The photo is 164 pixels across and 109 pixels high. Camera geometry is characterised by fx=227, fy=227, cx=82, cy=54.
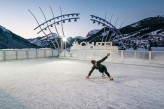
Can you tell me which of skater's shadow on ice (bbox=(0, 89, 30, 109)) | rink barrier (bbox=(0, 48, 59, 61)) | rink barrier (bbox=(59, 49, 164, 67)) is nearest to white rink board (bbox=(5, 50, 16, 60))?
rink barrier (bbox=(0, 48, 59, 61))

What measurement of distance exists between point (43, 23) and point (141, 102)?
46.9 metres

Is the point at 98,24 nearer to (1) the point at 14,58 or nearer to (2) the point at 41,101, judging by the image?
(1) the point at 14,58

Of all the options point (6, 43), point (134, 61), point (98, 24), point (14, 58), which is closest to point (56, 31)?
point (98, 24)

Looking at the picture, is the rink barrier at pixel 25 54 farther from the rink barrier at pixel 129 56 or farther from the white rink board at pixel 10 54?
the rink barrier at pixel 129 56

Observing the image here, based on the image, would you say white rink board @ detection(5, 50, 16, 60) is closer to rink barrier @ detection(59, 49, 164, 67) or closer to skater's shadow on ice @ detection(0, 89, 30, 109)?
rink barrier @ detection(59, 49, 164, 67)

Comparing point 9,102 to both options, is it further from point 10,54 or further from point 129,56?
point 10,54

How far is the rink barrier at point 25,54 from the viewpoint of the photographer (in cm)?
2653

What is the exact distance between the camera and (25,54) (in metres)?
28.9

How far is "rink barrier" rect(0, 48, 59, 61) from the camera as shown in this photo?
26.5 m

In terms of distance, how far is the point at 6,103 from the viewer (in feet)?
24.4

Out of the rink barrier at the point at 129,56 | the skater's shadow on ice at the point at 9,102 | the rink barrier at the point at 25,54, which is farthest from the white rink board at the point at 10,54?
the skater's shadow on ice at the point at 9,102

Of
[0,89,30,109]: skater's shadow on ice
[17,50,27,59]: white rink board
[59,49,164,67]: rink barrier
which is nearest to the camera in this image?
[0,89,30,109]: skater's shadow on ice

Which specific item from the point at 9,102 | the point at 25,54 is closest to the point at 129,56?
the point at 25,54

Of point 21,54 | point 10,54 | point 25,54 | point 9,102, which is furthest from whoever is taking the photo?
point 25,54
